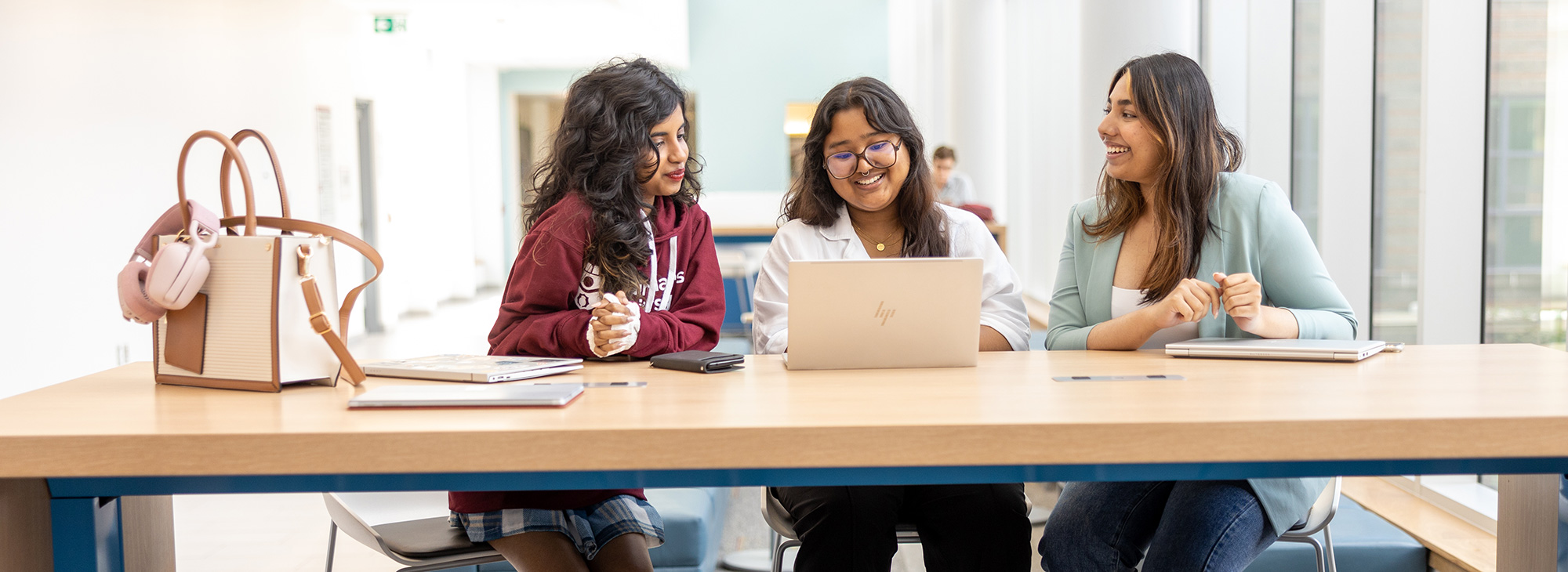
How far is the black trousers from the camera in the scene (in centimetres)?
158

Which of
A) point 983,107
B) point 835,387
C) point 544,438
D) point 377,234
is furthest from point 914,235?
point 377,234

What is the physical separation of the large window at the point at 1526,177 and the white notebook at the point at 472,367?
1.97m

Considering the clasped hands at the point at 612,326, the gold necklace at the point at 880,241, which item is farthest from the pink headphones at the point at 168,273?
the gold necklace at the point at 880,241

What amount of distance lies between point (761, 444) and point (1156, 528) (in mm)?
807

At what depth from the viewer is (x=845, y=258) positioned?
A: 198cm

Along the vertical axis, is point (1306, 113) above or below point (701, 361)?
above

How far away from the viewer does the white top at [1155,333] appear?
1.78 meters

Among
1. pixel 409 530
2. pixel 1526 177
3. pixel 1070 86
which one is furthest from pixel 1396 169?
pixel 1070 86

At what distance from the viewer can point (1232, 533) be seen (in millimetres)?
1430

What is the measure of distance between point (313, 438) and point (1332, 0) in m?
2.78

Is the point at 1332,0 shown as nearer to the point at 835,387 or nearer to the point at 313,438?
the point at 835,387

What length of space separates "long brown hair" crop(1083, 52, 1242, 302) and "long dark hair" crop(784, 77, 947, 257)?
1.31ft

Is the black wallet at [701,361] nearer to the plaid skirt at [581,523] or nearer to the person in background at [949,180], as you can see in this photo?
the plaid skirt at [581,523]

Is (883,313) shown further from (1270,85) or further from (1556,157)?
(1270,85)
